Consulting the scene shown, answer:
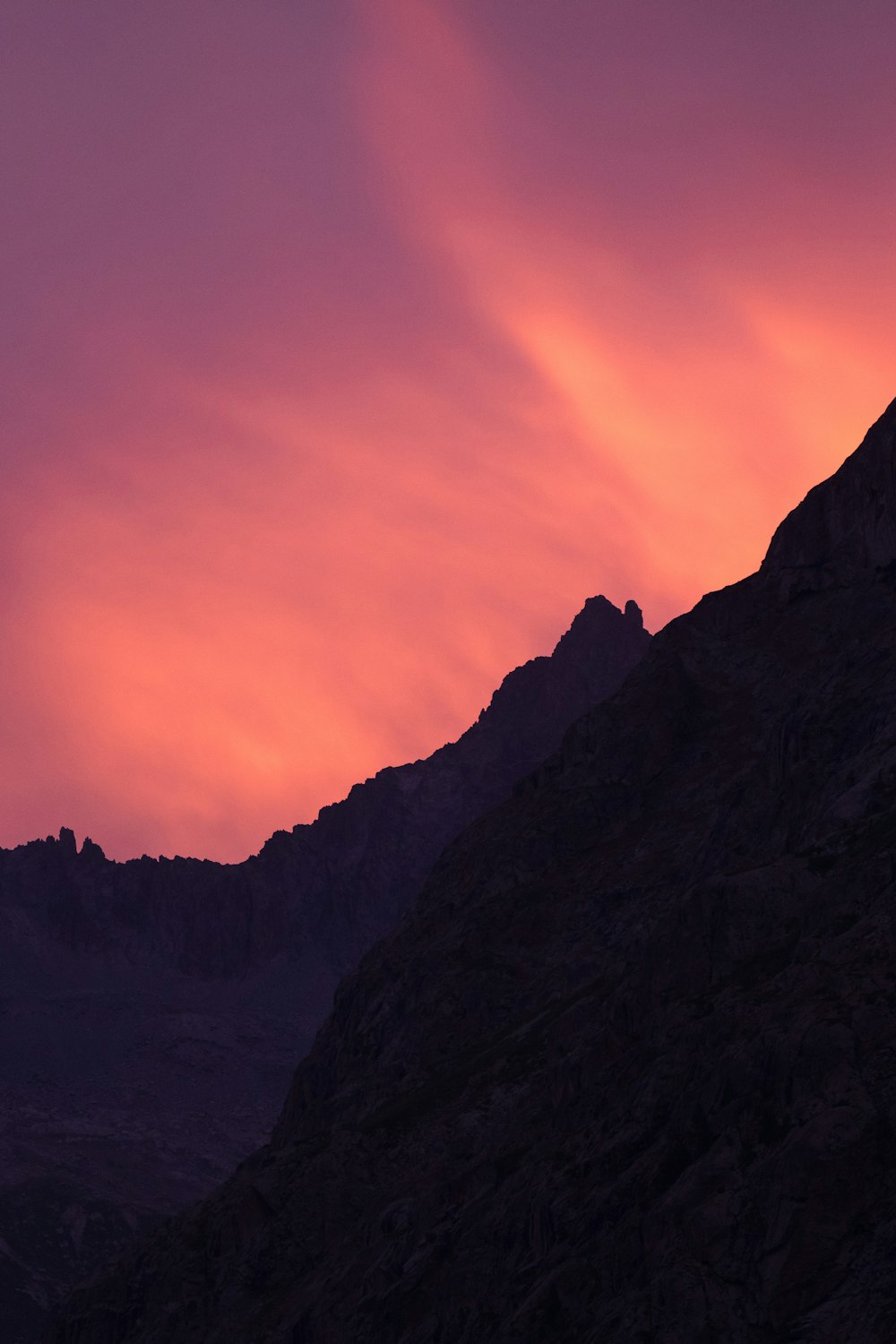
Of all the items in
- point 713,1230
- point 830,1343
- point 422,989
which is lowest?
point 830,1343

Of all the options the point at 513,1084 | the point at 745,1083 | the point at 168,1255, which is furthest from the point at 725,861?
the point at 745,1083

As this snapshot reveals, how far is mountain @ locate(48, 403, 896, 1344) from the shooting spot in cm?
7444

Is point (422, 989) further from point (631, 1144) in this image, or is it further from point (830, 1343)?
point (830, 1343)

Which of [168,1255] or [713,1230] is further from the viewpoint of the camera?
[168,1255]

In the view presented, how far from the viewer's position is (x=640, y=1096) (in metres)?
96.1

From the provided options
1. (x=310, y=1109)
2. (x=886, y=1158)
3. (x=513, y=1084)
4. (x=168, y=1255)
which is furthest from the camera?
(x=310, y=1109)

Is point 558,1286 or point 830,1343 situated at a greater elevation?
point 558,1286

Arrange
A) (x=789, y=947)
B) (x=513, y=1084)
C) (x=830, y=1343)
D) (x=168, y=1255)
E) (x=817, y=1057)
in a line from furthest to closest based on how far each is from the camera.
Answer: (x=168, y=1255) → (x=513, y=1084) → (x=789, y=947) → (x=817, y=1057) → (x=830, y=1343)

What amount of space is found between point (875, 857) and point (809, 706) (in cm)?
5118

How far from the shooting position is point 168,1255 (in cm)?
15150

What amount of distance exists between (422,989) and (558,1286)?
104 meters

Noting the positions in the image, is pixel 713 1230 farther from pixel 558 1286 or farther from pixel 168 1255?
pixel 168 1255

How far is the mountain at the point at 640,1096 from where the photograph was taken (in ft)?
244

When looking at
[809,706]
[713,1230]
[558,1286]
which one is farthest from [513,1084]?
[713,1230]
